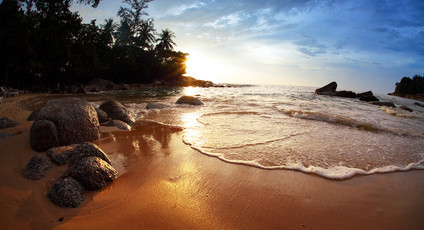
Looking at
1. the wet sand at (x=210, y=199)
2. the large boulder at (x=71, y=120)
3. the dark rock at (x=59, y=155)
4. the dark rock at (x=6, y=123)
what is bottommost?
the wet sand at (x=210, y=199)

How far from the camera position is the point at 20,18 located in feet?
51.8

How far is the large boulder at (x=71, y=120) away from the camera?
351 cm

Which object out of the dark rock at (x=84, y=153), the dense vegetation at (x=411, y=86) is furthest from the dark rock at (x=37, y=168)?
the dense vegetation at (x=411, y=86)

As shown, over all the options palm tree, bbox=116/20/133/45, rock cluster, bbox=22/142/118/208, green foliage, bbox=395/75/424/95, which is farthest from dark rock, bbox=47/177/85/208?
green foliage, bbox=395/75/424/95

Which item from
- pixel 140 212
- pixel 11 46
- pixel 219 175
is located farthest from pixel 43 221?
pixel 11 46

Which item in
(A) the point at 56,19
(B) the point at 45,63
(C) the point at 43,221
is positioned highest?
(A) the point at 56,19

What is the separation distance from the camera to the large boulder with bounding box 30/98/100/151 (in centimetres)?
351

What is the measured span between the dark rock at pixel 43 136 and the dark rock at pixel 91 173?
4.43ft

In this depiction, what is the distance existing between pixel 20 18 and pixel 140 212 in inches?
903

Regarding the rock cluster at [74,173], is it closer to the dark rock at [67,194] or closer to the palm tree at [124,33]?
the dark rock at [67,194]

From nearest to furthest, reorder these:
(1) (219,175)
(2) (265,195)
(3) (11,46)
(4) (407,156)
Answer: (2) (265,195) < (1) (219,175) < (4) (407,156) < (3) (11,46)

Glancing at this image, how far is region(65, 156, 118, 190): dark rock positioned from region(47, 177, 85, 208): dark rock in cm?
9

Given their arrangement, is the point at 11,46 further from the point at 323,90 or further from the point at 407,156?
the point at 323,90

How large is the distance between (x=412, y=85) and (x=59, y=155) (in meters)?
68.1
